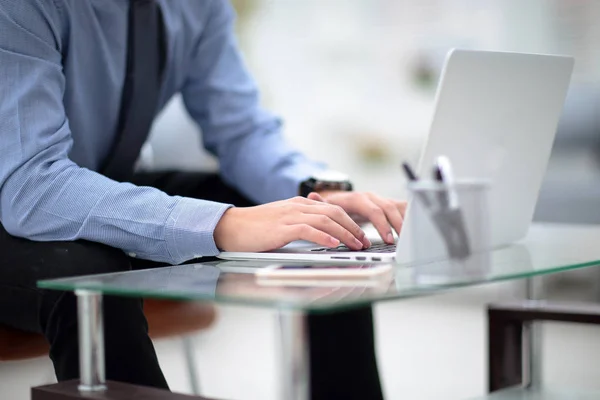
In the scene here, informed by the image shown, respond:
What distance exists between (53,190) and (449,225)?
0.58 m

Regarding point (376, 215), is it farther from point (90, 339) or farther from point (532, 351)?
point (90, 339)

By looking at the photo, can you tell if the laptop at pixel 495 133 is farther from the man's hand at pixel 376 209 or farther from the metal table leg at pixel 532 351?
the metal table leg at pixel 532 351

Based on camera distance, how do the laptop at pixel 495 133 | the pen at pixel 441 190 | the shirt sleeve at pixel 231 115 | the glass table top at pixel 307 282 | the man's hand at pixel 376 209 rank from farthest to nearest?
the shirt sleeve at pixel 231 115
the man's hand at pixel 376 209
the laptop at pixel 495 133
the pen at pixel 441 190
the glass table top at pixel 307 282

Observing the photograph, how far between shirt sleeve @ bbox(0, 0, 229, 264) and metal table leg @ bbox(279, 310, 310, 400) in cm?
40

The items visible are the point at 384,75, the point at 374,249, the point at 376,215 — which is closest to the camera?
the point at 374,249

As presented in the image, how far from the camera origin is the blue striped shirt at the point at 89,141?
1.29 meters

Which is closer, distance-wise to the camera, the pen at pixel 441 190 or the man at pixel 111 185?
the pen at pixel 441 190

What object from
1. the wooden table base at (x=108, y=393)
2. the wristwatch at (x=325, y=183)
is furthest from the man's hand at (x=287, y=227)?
the wristwatch at (x=325, y=183)

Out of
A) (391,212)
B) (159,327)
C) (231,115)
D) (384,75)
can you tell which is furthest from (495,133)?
(384,75)

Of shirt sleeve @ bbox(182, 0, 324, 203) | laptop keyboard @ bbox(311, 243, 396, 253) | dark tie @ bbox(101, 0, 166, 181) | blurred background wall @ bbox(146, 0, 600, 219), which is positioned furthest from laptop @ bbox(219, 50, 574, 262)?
blurred background wall @ bbox(146, 0, 600, 219)

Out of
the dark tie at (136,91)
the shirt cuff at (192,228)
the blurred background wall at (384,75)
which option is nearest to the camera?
the shirt cuff at (192,228)

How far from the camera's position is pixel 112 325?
115cm

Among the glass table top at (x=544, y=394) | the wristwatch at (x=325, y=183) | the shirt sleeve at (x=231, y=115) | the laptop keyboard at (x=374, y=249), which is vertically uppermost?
the shirt sleeve at (x=231, y=115)

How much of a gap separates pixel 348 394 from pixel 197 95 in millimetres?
950
